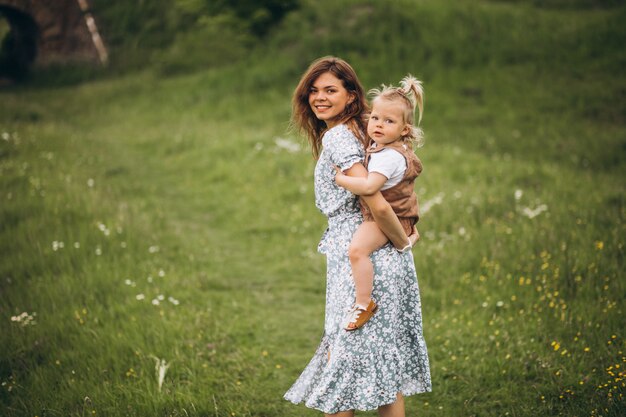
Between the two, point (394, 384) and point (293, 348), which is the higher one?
point (394, 384)

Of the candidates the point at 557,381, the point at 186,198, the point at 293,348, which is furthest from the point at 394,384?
the point at 186,198

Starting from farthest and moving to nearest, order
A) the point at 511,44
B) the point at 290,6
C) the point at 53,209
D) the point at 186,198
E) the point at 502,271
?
the point at 290,6, the point at 511,44, the point at 186,198, the point at 53,209, the point at 502,271

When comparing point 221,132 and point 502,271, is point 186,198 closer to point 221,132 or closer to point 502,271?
point 221,132

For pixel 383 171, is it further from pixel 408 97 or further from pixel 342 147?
pixel 408 97

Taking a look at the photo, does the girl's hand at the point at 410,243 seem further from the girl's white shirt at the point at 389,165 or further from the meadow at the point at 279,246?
the meadow at the point at 279,246

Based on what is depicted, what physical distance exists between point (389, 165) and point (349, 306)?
940mm

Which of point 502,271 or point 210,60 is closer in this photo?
point 502,271

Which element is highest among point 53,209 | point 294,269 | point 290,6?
point 290,6

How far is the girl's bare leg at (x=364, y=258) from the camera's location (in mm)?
3367

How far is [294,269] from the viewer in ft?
24.1

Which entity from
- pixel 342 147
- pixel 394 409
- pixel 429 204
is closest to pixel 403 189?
pixel 342 147

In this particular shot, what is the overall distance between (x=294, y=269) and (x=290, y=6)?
1320 cm

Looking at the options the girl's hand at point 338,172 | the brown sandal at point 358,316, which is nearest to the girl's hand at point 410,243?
the brown sandal at point 358,316

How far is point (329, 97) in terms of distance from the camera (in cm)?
350
